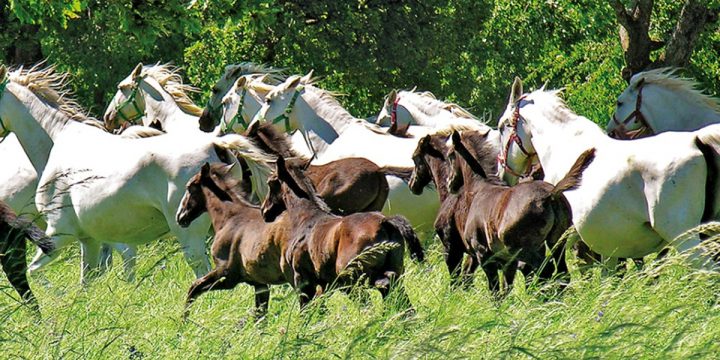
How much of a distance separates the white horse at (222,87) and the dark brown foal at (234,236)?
4.21 m

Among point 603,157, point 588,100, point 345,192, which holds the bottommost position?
point 588,100

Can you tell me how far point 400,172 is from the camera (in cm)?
1130

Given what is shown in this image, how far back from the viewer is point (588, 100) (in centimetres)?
2488

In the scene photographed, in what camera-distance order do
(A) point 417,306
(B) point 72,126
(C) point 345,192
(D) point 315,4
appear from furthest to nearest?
(D) point 315,4 < (B) point 72,126 < (C) point 345,192 < (A) point 417,306

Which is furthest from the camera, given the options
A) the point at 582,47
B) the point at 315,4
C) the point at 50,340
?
the point at 582,47

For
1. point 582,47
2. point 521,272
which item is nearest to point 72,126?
point 521,272

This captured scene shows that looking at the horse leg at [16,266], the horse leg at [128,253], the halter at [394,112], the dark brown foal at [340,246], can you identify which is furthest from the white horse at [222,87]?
the dark brown foal at [340,246]

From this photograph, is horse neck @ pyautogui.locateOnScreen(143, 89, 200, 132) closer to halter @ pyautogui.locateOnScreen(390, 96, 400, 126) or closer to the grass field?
halter @ pyautogui.locateOnScreen(390, 96, 400, 126)

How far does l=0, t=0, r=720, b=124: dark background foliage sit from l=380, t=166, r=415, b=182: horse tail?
845 centimetres

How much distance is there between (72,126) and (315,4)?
30.8ft

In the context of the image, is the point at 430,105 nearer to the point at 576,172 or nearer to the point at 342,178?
the point at 342,178

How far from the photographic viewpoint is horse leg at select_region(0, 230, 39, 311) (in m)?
9.09

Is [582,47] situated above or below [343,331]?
below

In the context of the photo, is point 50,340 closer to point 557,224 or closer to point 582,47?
point 557,224
